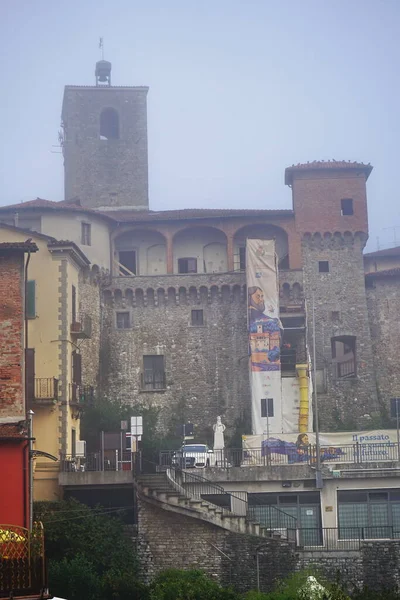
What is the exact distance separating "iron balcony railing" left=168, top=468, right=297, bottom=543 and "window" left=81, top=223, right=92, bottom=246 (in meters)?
19.2

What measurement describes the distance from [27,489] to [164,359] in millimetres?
29220

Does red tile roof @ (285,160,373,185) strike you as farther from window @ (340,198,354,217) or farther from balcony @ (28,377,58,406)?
balcony @ (28,377,58,406)

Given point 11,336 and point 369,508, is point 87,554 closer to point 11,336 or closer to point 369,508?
point 11,336

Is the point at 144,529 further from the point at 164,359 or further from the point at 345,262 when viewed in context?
the point at 345,262

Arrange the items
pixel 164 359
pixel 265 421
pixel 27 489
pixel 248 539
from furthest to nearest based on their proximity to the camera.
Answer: pixel 164 359 → pixel 265 421 → pixel 248 539 → pixel 27 489

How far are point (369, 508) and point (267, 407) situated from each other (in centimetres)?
1321

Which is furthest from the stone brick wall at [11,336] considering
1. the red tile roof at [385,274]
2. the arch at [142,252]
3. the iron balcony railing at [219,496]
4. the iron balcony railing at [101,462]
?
the red tile roof at [385,274]

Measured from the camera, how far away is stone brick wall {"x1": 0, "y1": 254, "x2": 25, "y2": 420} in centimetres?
3450

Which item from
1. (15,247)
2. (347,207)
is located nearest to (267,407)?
(347,207)

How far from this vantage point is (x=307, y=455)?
45875mm

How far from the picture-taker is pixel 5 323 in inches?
1426

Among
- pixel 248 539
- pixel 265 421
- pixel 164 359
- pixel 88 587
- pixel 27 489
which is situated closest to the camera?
pixel 27 489

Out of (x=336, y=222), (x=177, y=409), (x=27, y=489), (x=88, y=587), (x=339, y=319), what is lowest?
(x=88, y=587)

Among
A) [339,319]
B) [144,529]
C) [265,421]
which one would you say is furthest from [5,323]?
[339,319]
